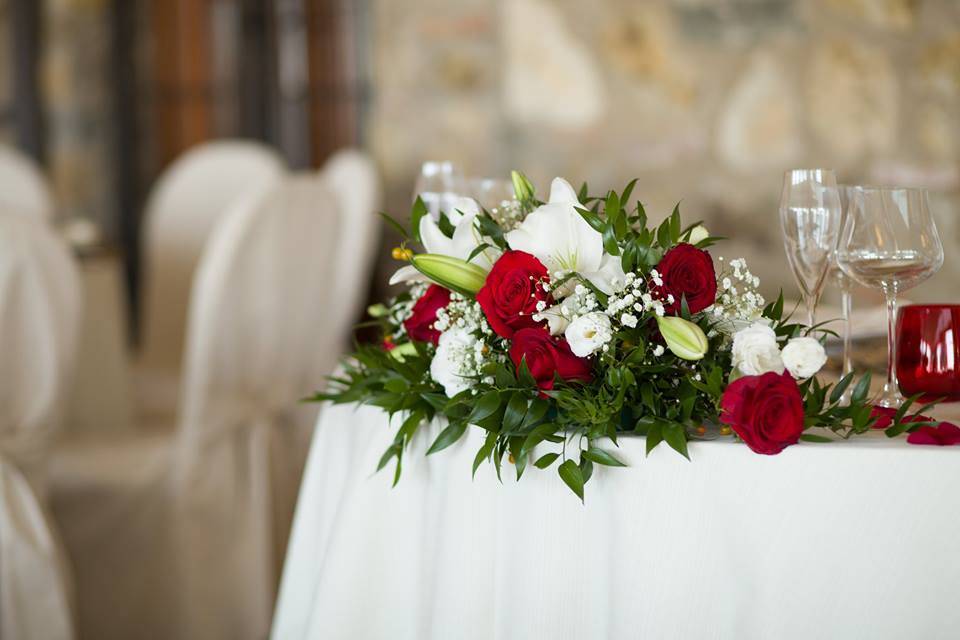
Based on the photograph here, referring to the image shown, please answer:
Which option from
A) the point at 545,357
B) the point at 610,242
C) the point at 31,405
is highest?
the point at 610,242

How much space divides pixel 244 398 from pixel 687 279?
1705mm

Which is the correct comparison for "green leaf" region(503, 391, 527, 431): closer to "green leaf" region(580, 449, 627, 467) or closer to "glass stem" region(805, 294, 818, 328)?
"green leaf" region(580, 449, 627, 467)

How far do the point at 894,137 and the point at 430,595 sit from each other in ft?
13.2

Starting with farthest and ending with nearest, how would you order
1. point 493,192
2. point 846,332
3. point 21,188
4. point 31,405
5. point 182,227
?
point 182,227 → point 21,188 → point 31,405 → point 493,192 → point 846,332

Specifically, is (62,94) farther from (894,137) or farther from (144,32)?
(894,137)

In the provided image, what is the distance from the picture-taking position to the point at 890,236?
1.18 metres

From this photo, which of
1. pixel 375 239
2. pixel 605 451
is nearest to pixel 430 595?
pixel 605 451

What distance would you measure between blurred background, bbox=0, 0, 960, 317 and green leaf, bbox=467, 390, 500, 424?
3894 mm

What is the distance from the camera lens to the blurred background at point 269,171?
2.53 meters

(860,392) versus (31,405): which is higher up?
(860,392)

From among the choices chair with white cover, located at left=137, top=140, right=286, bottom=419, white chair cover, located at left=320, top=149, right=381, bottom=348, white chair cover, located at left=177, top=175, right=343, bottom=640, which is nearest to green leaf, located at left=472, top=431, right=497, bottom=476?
white chair cover, located at left=177, top=175, right=343, bottom=640

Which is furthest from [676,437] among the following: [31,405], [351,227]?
[351,227]

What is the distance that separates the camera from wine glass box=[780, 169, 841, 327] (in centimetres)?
122

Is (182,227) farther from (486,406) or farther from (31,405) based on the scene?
(486,406)
